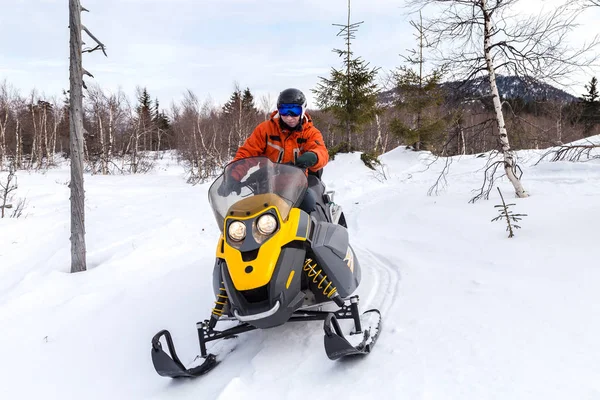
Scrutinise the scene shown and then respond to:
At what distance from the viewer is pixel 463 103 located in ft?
27.3

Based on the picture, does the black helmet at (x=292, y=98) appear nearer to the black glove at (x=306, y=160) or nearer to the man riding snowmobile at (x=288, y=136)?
the man riding snowmobile at (x=288, y=136)

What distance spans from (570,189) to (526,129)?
153cm

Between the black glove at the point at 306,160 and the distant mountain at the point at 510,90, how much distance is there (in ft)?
20.6

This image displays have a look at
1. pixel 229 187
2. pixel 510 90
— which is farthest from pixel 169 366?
pixel 510 90

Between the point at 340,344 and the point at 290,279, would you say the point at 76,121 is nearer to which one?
the point at 290,279

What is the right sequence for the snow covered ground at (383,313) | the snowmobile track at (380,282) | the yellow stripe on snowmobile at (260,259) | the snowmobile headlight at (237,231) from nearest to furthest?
the snow covered ground at (383,313), the yellow stripe on snowmobile at (260,259), the snowmobile headlight at (237,231), the snowmobile track at (380,282)

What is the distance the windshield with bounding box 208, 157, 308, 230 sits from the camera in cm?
292

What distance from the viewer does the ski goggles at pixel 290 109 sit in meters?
3.75

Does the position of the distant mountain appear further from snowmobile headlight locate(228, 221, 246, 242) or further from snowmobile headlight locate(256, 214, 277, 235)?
snowmobile headlight locate(228, 221, 246, 242)

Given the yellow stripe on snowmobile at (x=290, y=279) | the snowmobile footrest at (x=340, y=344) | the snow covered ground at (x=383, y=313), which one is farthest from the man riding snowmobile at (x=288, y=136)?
the snow covered ground at (x=383, y=313)

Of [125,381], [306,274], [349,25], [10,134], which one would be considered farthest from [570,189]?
[10,134]

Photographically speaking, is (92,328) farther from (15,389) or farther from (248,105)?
(248,105)

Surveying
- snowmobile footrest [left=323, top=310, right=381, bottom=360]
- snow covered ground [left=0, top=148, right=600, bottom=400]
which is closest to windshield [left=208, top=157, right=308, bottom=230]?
snowmobile footrest [left=323, top=310, right=381, bottom=360]

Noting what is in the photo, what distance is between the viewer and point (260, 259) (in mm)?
2586
